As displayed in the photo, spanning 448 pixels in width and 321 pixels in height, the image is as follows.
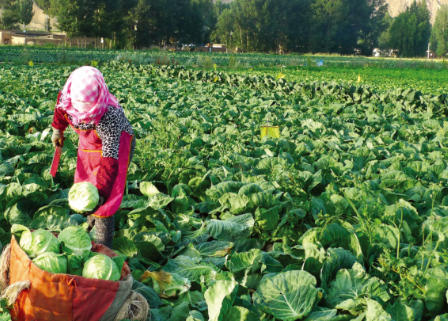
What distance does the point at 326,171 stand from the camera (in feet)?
13.4

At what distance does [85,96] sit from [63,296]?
1122 mm

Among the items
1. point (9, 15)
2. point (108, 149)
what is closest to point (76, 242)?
point (108, 149)

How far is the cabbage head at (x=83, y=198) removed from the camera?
2121mm

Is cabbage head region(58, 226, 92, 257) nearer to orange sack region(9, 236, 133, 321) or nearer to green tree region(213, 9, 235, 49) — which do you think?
orange sack region(9, 236, 133, 321)

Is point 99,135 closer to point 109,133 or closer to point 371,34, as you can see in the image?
point 109,133

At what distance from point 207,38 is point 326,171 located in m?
72.9

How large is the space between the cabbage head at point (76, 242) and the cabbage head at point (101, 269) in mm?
119

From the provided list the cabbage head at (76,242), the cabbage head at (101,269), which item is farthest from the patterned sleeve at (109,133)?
the cabbage head at (101,269)

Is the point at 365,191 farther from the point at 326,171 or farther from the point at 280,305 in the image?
the point at 280,305

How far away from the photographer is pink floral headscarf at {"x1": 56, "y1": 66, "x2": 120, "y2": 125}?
228 centimetres

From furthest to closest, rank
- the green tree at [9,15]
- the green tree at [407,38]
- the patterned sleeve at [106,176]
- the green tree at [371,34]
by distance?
the green tree at [371,34] < the green tree at [9,15] < the green tree at [407,38] < the patterned sleeve at [106,176]

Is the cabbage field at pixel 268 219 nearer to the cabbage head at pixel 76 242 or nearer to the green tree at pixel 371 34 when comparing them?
the cabbage head at pixel 76 242

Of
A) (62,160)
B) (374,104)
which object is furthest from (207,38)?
(62,160)

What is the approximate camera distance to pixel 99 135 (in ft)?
8.13
